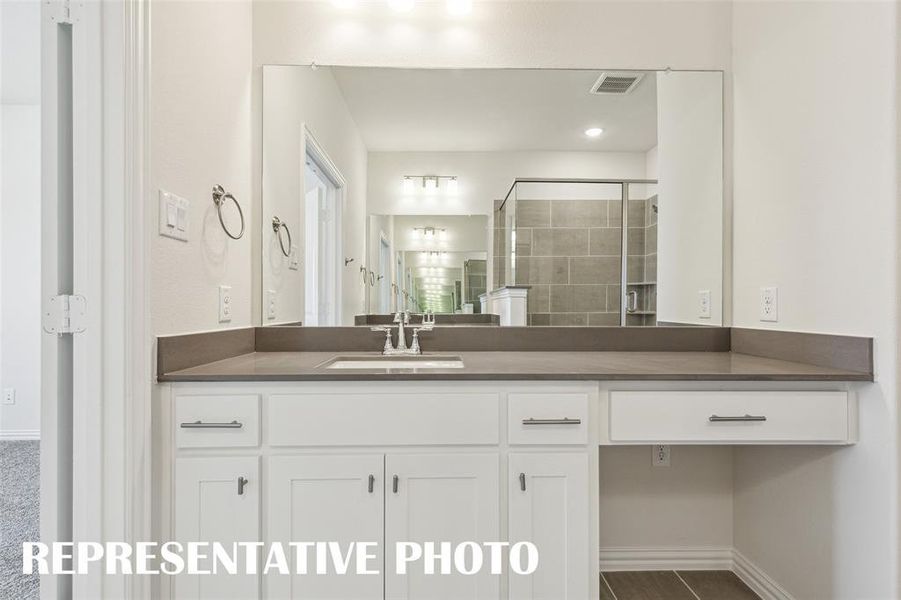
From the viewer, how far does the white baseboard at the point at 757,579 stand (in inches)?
66.3

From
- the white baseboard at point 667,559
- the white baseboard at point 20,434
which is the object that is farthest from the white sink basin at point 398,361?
the white baseboard at point 20,434

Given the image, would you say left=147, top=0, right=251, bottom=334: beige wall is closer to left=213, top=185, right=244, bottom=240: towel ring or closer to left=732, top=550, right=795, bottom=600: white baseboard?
left=213, top=185, right=244, bottom=240: towel ring

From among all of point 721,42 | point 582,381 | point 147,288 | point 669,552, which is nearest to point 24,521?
point 147,288

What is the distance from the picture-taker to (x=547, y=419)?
54.2 inches

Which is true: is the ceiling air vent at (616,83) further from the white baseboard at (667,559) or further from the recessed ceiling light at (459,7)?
the white baseboard at (667,559)

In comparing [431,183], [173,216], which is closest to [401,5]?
[431,183]

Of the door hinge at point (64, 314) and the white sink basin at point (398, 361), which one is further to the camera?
the white sink basin at point (398, 361)

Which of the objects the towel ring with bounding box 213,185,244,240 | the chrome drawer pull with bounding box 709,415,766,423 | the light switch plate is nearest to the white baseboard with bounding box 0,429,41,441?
the towel ring with bounding box 213,185,244,240

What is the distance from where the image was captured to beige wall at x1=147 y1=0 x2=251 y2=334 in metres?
1.32

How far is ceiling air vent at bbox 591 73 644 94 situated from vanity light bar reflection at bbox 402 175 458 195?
0.69 m

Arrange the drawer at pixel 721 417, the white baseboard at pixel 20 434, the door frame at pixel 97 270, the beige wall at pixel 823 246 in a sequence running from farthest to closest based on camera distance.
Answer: the white baseboard at pixel 20 434, the drawer at pixel 721 417, the beige wall at pixel 823 246, the door frame at pixel 97 270

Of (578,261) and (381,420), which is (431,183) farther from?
(381,420)

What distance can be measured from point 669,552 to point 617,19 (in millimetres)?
2158

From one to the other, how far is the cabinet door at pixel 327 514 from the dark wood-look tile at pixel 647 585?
99cm
